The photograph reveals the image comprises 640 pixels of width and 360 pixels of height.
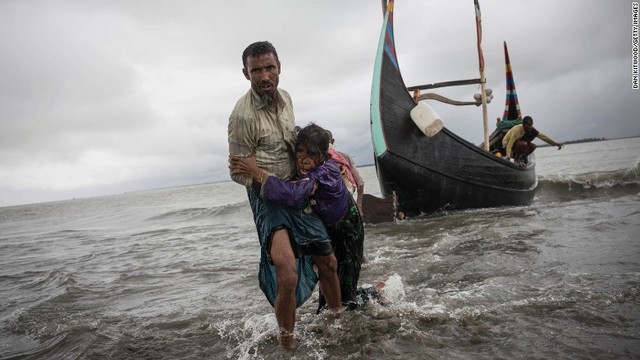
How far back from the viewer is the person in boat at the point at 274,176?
231 cm

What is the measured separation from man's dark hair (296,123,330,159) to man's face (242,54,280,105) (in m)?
0.31

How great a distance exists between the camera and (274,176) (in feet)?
7.51

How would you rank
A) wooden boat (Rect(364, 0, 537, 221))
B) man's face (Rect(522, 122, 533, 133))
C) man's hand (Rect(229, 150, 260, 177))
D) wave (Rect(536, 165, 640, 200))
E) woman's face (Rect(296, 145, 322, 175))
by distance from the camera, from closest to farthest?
man's hand (Rect(229, 150, 260, 177)) → woman's face (Rect(296, 145, 322, 175)) → wooden boat (Rect(364, 0, 537, 221)) → man's face (Rect(522, 122, 533, 133)) → wave (Rect(536, 165, 640, 200))

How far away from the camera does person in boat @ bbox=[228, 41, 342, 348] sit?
231cm

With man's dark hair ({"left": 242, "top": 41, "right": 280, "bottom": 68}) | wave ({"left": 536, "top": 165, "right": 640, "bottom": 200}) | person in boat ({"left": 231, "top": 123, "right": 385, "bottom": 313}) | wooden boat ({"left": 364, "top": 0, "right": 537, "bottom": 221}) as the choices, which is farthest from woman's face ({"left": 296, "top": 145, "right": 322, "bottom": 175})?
wave ({"left": 536, "top": 165, "right": 640, "bottom": 200})

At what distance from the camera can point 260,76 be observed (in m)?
2.36

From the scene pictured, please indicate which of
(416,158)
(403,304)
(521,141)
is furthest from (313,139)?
(521,141)

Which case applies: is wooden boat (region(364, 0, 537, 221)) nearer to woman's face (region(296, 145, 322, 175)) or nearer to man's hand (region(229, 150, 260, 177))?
woman's face (region(296, 145, 322, 175))

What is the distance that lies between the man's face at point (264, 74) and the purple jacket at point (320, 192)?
0.56m

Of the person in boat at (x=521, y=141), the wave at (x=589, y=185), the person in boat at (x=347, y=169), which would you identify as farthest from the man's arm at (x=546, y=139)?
the person in boat at (x=347, y=169)

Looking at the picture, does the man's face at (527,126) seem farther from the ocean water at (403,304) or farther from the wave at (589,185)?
the wave at (589,185)

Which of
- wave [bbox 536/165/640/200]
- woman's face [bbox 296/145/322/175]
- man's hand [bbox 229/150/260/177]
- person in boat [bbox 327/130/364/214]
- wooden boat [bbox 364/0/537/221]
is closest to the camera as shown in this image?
man's hand [bbox 229/150/260/177]

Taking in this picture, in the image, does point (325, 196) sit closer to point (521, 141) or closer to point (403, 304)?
point (403, 304)

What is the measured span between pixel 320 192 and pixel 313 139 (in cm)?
36
